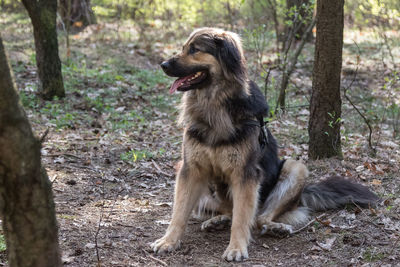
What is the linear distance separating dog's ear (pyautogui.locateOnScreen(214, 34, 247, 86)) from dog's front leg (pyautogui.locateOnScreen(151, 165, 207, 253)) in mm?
993

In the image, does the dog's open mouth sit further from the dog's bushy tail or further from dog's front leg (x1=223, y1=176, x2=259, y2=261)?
the dog's bushy tail

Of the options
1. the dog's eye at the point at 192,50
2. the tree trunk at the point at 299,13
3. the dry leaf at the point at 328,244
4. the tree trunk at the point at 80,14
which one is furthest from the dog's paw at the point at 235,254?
the tree trunk at the point at 80,14

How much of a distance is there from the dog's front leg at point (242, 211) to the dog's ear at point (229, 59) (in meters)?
0.98

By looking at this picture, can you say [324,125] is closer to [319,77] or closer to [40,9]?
[319,77]

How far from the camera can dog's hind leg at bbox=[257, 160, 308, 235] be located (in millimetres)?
4547

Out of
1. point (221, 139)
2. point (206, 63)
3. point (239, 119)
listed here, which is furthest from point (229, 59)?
point (221, 139)

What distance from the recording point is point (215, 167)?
160 inches

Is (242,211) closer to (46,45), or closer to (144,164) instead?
(144,164)

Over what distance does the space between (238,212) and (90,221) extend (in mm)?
1523

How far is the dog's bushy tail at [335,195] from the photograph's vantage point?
15.3 feet

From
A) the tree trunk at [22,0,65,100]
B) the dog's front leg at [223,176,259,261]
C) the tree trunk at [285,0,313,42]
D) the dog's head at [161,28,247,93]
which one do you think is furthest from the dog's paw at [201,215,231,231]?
the tree trunk at [22,0,65,100]

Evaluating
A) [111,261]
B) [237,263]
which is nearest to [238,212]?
[237,263]

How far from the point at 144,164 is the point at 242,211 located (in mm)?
2729

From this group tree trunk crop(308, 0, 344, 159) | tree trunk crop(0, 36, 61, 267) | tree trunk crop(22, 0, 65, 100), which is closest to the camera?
tree trunk crop(0, 36, 61, 267)
